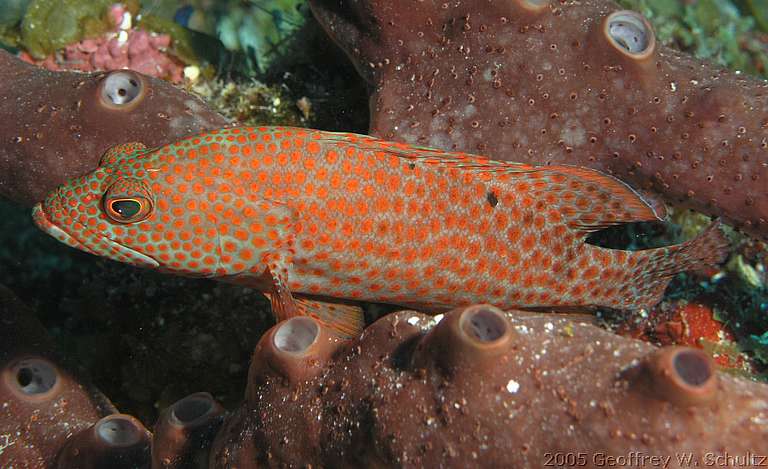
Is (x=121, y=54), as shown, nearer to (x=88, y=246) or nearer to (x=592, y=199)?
(x=88, y=246)

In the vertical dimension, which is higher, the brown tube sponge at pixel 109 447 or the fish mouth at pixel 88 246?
the fish mouth at pixel 88 246

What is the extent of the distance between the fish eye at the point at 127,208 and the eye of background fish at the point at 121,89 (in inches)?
36.8

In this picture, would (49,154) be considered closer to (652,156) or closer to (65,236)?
(65,236)

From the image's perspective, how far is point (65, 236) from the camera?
11.3 ft

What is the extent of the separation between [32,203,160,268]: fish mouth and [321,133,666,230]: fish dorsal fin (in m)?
1.47

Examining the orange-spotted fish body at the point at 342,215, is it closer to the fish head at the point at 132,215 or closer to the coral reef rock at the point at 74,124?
the fish head at the point at 132,215

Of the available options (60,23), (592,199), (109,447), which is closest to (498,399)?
(592,199)

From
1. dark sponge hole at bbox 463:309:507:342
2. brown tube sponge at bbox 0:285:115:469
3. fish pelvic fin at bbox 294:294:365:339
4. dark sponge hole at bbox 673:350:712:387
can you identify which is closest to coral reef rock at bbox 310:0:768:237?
fish pelvic fin at bbox 294:294:365:339

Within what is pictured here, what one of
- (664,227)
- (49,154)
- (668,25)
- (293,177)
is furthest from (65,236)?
(668,25)

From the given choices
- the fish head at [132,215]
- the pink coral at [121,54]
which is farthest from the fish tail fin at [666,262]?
the pink coral at [121,54]

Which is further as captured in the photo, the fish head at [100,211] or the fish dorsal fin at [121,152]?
the fish dorsal fin at [121,152]

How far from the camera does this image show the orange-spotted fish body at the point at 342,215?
3479mm

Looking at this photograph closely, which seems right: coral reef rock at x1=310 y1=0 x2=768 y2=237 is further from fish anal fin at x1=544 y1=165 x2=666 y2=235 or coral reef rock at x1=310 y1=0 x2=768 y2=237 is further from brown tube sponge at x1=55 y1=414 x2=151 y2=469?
brown tube sponge at x1=55 y1=414 x2=151 y2=469

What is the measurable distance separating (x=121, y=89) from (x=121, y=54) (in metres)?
1.99
